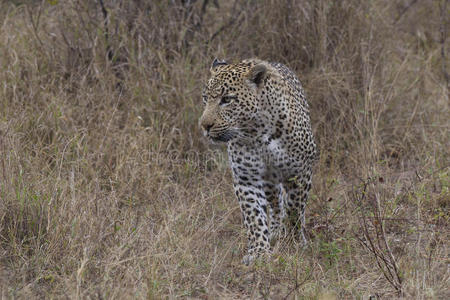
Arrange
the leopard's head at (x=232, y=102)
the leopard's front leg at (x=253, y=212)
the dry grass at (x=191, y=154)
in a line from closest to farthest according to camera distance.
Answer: the dry grass at (x=191, y=154) < the leopard's head at (x=232, y=102) < the leopard's front leg at (x=253, y=212)

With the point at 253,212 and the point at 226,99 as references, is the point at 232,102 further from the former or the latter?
the point at 253,212

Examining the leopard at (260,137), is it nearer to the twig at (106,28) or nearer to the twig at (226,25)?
the twig at (106,28)

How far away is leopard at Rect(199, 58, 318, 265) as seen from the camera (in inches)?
208

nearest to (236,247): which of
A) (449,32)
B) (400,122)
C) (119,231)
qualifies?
(119,231)

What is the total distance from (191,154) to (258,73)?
194 cm

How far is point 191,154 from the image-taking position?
7.06 metres

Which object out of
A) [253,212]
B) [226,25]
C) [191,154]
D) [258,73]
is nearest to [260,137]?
[258,73]

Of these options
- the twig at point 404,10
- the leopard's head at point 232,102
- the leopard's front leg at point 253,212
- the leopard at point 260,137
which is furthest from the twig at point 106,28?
the twig at point 404,10

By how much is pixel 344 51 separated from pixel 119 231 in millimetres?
3770

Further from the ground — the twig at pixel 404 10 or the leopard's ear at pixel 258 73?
the leopard's ear at pixel 258 73

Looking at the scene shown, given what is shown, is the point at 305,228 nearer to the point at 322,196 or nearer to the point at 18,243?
the point at 322,196

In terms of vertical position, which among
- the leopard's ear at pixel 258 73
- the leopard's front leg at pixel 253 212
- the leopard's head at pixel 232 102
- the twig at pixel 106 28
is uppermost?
the leopard's ear at pixel 258 73

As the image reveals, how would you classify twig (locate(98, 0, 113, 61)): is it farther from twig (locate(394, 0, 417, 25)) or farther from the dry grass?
twig (locate(394, 0, 417, 25))

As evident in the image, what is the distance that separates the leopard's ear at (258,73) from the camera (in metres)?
5.28
